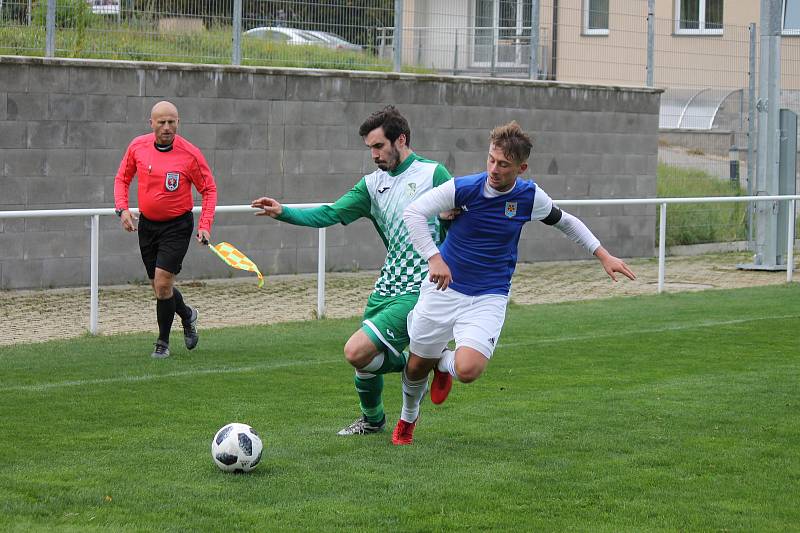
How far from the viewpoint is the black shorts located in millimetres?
9828

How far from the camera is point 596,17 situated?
1845 centimetres

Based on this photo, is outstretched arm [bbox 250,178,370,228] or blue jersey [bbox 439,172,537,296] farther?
outstretched arm [bbox 250,178,370,228]

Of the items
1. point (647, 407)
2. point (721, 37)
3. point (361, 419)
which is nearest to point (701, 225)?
point (721, 37)

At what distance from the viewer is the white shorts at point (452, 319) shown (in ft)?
21.7

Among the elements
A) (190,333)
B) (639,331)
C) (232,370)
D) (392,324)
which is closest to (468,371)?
(392,324)

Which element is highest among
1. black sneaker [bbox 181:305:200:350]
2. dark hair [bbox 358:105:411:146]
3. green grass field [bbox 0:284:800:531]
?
dark hair [bbox 358:105:411:146]

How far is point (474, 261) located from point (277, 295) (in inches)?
315

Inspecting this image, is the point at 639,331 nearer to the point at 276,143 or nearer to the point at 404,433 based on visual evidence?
the point at 404,433

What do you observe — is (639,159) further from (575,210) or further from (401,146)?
(401,146)

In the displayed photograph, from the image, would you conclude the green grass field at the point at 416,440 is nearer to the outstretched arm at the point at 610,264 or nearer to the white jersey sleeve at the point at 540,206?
the outstretched arm at the point at 610,264

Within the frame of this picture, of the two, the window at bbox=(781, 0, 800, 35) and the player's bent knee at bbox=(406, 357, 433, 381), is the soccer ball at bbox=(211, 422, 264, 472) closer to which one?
the player's bent knee at bbox=(406, 357, 433, 381)

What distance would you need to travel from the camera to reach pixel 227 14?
49.6 ft

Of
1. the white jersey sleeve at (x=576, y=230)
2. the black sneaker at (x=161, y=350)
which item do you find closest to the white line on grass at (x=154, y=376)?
the black sneaker at (x=161, y=350)

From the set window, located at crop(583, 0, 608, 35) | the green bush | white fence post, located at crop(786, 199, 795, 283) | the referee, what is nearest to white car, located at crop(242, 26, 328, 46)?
the green bush
